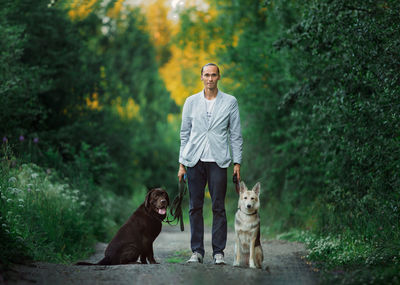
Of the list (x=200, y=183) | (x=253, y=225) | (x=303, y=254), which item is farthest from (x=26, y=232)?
(x=303, y=254)

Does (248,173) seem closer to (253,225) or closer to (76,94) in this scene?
(76,94)

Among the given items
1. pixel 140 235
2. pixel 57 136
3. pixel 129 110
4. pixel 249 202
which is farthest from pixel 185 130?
pixel 129 110

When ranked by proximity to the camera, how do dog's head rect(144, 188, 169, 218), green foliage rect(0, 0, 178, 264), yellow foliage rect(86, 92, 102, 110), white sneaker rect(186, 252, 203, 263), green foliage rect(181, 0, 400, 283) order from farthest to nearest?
yellow foliage rect(86, 92, 102, 110) < green foliage rect(0, 0, 178, 264) < green foliage rect(181, 0, 400, 283) < dog's head rect(144, 188, 169, 218) < white sneaker rect(186, 252, 203, 263)

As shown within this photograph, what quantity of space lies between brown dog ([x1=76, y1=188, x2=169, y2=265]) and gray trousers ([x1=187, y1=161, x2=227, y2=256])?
1.89ft

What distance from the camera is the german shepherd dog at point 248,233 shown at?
6570mm


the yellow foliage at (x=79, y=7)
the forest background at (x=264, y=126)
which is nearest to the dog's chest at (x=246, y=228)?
the forest background at (x=264, y=126)

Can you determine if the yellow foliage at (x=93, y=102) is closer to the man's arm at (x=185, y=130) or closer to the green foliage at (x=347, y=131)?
the green foliage at (x=347, y=131)

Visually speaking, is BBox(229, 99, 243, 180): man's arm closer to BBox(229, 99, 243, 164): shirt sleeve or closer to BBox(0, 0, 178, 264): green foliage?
BBox(229, 99, 243, 164): shirt sleeve

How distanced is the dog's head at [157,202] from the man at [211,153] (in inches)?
20.2

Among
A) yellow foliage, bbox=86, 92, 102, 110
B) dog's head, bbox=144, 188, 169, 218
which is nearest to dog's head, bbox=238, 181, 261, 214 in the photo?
dog's head, bbox=144, 188, 169, 218

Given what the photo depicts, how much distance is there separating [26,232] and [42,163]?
4.62m

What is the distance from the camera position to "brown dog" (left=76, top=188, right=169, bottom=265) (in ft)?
23.3

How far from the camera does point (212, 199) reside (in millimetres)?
6984

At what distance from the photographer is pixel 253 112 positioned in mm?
15070
